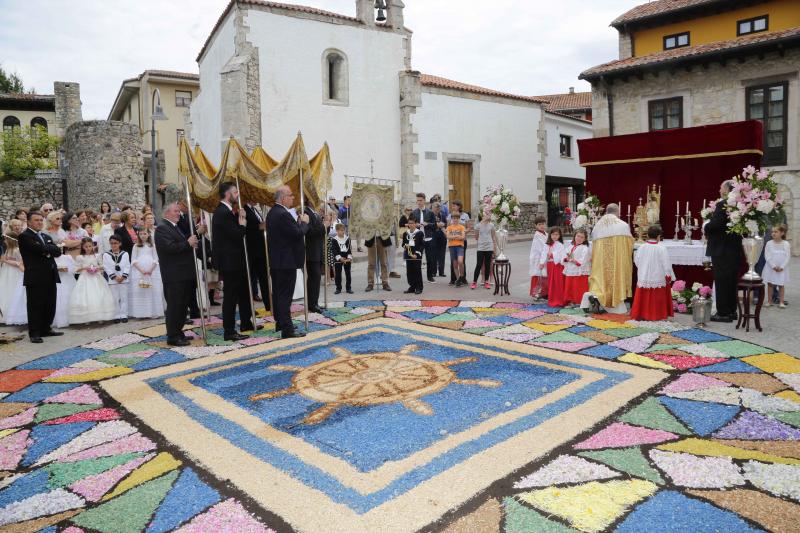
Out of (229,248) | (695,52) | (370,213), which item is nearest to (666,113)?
(695,52)

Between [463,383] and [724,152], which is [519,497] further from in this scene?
→ [724,152]

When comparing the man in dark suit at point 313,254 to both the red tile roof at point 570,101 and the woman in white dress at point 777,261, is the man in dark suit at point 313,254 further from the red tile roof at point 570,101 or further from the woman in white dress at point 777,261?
the red tile roof at point 570,101

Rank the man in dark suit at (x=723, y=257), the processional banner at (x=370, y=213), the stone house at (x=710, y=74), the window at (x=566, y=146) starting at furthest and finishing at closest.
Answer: the window at (x=566, y=146) < the stone house at (x=710, y=74) < the processional banner at (x=370, y=213) < the man in dark suit at (x=723, y=257)

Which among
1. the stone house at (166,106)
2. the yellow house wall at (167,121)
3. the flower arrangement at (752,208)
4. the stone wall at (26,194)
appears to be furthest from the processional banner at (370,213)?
the yellow house wall at (167,121)

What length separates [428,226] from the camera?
12.2 metres

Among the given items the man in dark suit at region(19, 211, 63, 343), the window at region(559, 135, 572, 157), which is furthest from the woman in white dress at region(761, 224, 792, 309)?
the window at region(559, 135, 572, 157)

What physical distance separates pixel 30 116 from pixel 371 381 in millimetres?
39581

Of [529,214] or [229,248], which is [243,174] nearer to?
[229,248]

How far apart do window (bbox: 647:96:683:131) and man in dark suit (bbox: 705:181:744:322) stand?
1146cm

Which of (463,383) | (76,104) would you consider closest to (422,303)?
(463,383)

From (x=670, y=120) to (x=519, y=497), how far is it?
18.0 m

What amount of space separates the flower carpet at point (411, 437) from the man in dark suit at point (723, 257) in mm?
1325

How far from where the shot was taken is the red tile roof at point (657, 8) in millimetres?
17875

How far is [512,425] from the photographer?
13.7ft
